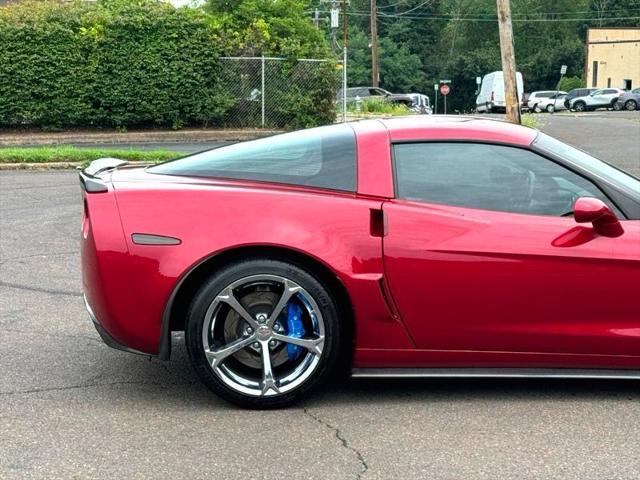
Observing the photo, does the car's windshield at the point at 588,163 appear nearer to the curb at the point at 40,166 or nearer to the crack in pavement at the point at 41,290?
the crack in pavement at the point at 41,290

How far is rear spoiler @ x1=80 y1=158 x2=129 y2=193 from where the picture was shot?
173 inches

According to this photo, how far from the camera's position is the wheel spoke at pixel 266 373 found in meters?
4.21

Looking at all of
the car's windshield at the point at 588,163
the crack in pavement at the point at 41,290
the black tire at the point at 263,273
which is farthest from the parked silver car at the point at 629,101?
the black tire at the point at 263,273

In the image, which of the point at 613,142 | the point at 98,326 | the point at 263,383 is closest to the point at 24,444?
the point at 98,326

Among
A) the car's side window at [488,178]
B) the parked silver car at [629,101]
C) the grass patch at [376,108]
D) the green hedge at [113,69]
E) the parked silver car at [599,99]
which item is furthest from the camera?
the parked silver car at [599,99]

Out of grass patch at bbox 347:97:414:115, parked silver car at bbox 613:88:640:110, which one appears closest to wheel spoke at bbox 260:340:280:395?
grass patch at bbox 347:97:414:115

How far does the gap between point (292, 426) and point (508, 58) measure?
1815cm

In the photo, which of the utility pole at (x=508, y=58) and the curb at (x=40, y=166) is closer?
the curb at (x=40, y=166)

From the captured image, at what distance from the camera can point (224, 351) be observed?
4188mm

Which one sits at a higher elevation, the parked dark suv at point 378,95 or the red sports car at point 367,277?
the parked dark suv at point 378,95

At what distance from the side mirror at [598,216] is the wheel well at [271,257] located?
3.81ft

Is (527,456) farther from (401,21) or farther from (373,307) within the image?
(401,21)

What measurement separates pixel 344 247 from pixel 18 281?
367cm

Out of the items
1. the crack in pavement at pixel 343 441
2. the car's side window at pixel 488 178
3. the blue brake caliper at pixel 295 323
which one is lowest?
the crack in pavement at pixel 343 441
